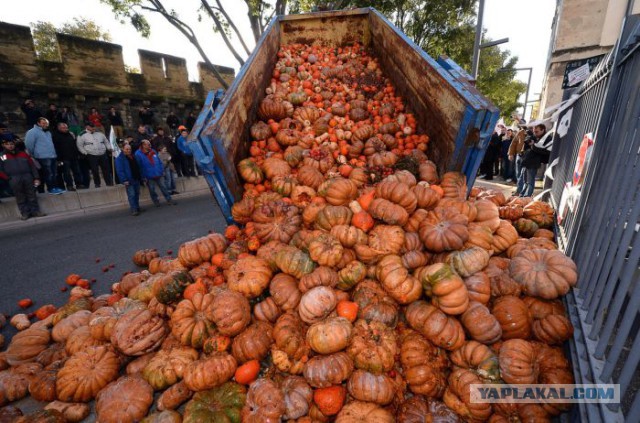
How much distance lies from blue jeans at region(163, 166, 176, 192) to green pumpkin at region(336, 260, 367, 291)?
39.3 ft

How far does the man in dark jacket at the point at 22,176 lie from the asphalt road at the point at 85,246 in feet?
2.92

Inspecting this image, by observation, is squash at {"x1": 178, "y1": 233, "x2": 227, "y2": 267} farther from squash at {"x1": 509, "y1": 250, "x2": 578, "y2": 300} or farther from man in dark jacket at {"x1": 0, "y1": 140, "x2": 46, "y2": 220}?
man in dark jacket at {"x1": 0, "y1": 140, "x2": 46, "y2": 220}

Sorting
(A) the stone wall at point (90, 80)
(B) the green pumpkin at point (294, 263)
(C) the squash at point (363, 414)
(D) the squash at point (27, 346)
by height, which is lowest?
(D) the squash at point (27, 346)

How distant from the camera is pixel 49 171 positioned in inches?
402

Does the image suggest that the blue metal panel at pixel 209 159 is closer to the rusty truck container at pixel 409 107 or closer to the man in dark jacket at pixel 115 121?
the rusty truck container at pixel 409 107

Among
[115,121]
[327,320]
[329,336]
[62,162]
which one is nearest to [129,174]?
[62,162]

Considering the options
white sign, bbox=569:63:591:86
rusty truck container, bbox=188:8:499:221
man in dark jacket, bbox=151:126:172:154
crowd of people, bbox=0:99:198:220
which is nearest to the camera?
rusty truck container, bbox=188:8:499:221

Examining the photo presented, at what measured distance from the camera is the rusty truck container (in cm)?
347

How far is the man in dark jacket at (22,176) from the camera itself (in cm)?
865

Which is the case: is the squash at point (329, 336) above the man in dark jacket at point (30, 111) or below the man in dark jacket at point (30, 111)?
below

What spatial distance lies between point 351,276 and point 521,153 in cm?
1202

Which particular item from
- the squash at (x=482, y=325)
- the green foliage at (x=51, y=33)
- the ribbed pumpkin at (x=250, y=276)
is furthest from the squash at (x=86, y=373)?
the green foliage at (x=51, y=33)

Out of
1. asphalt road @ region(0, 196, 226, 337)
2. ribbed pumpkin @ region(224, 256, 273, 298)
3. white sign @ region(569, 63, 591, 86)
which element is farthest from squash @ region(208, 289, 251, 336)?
white sign @ region(569, 63, 591, 86)

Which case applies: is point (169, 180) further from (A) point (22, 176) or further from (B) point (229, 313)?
(B) point (229, 313)
